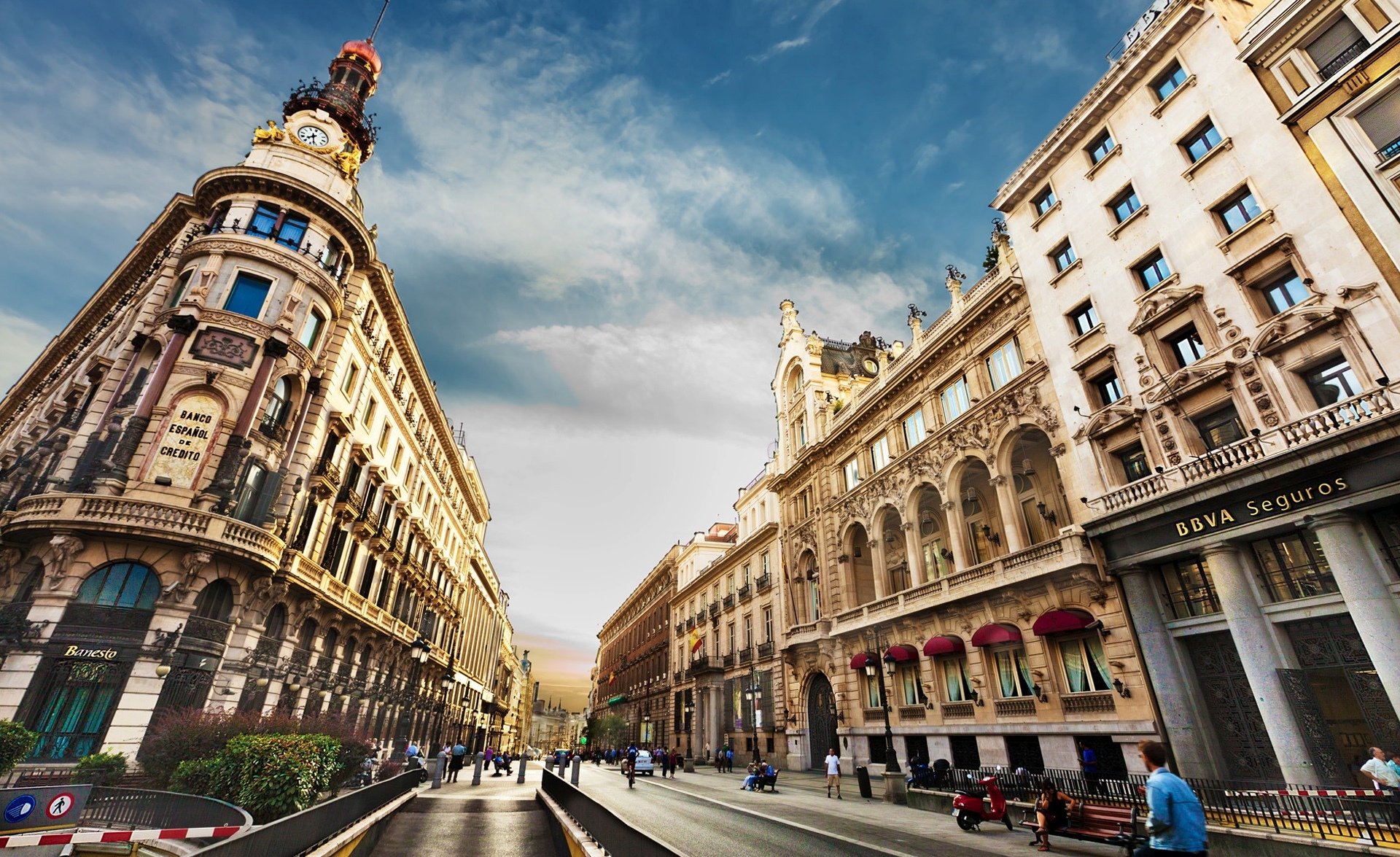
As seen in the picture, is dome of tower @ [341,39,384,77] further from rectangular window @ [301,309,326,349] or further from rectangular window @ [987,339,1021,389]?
rectangular window @ [987,339,1021,389]

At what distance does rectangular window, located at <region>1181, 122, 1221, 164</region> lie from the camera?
18.5 metres

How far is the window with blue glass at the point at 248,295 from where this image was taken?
23750 mm

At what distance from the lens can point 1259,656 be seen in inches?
572

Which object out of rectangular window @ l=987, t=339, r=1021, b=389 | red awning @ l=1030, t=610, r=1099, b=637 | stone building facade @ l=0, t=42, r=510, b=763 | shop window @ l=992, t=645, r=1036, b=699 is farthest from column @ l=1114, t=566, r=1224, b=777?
stone building facade @ l=0, t=42, r=510, b=763

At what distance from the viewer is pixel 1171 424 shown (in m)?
17.4

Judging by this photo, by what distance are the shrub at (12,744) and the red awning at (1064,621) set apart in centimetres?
2686

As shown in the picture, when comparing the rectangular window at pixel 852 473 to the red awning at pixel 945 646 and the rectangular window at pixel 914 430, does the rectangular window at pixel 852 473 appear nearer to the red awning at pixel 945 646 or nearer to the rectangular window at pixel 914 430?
the rectangular window at pixel 914 430

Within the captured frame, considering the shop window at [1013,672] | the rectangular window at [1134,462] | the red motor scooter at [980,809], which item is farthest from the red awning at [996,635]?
the red motor scooter at [980,809]

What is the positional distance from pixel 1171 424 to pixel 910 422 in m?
12.4

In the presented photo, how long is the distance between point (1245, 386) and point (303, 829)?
21.9 metres

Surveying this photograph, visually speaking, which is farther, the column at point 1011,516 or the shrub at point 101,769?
the column at point 1011,516

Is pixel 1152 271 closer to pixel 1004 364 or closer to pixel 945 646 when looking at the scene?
pixel 1004 364

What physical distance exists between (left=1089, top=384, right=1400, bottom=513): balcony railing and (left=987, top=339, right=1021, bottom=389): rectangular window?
7022 mm

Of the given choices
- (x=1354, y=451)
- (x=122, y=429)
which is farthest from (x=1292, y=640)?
(x=122, y=429)
